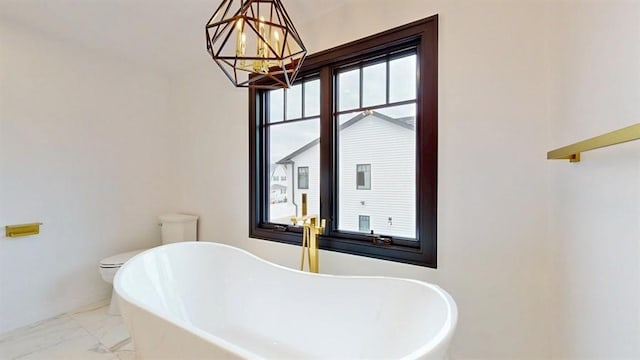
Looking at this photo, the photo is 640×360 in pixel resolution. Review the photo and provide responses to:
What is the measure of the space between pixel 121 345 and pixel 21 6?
2.50 m

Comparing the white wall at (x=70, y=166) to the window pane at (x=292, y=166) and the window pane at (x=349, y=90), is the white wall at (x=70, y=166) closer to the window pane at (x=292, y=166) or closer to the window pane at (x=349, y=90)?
the window pane at (x=292, y=166)

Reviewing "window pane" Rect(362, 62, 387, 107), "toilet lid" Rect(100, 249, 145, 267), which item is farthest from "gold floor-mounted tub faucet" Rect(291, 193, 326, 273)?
"toilet lid" Rect(100, 249, 145, 267)

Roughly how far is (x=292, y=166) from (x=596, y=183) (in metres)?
1.92

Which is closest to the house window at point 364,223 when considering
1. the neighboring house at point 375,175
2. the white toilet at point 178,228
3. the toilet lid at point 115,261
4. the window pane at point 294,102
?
the neighboring house at point 375,175

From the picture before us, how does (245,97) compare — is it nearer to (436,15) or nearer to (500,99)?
(436,15)

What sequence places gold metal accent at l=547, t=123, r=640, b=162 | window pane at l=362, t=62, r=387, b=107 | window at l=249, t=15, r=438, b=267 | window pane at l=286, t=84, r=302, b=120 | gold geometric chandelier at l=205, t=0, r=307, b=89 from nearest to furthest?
gold metal accent at l=547, t=123, r=640, b=162 < gold geometric chandelier at l=205, t=0, r=307, b=89 < window at l=249, t=15, r=438, b=267 < window pane at l=362, t=62, r=387, b=107 < window pane at l=286, t=84, r=302, b=120

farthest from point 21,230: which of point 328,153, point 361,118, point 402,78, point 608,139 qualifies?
point 608,139

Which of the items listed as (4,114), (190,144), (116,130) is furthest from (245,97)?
(4,114)

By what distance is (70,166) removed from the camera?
9.06 ft

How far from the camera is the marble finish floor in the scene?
2.11m

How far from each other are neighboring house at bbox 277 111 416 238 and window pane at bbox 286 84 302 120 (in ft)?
1.06

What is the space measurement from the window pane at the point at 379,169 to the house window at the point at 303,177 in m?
0.31

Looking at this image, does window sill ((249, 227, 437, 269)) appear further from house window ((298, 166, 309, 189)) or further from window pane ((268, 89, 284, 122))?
window pane ((268, 89, 284, 122))

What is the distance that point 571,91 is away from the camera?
1.32 meters
